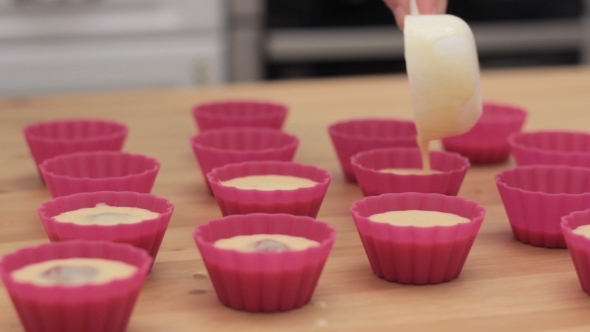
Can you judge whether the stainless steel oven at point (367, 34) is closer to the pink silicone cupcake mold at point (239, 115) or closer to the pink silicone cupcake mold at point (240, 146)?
the pink silicone cupcake mold at point (239, 115)

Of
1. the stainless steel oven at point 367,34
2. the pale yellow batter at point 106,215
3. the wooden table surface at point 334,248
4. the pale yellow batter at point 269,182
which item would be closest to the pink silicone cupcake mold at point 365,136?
the wooden table surface at point 334,248

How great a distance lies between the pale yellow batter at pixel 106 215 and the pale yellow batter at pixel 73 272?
12 cm

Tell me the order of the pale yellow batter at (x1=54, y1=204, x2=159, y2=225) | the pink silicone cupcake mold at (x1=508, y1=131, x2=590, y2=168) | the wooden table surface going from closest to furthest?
the wooden table surface, the pale yellow batter at (x1=54, y1=204, x2=159, y2=225), the pink silicone cupcake mold at (x1=508, y1=131, x2=590, y2=168)

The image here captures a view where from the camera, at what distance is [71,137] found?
4.84 feet

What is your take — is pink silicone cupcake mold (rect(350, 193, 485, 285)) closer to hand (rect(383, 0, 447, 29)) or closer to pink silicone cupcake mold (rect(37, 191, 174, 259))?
pink silicone cupcake mold (rect(37, 191, 174, 259))

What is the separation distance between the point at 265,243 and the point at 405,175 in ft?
1.03

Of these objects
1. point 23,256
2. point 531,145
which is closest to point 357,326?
point 23,256

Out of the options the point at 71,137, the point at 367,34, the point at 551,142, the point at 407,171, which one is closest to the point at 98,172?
the point at 71,137

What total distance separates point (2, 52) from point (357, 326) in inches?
67.6

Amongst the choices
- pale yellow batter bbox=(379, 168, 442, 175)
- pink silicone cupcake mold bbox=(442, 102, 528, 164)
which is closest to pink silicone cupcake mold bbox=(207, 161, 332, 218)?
pale yellow batter bbox=(379, 168, 442, 175)

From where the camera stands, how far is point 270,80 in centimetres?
254

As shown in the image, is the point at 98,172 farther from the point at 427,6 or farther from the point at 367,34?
the point at 367,34

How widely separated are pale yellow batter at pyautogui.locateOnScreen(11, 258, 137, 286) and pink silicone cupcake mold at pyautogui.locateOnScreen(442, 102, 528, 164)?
749 mm

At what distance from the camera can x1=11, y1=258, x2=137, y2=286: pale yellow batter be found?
832mm
